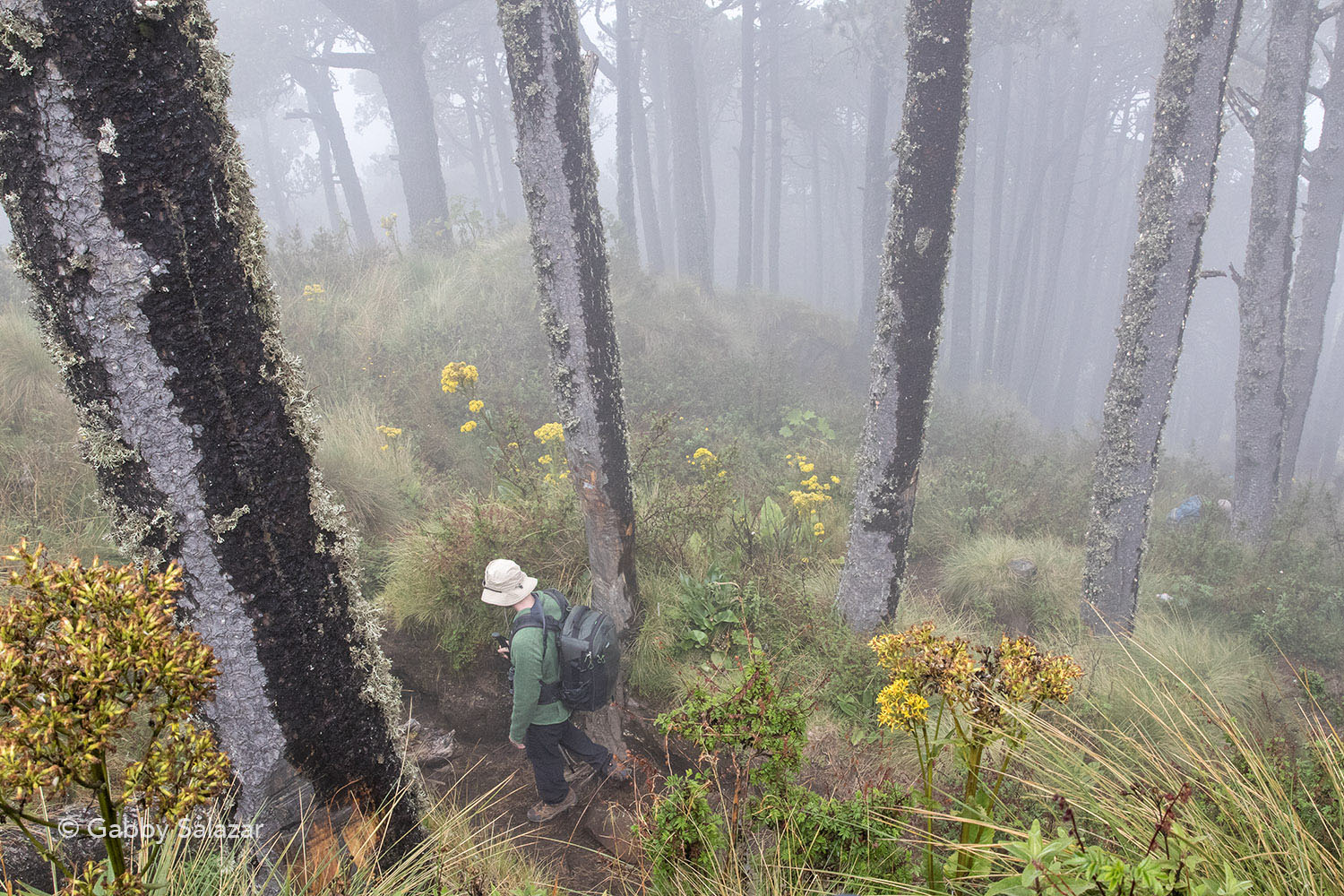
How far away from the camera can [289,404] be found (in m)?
1.96

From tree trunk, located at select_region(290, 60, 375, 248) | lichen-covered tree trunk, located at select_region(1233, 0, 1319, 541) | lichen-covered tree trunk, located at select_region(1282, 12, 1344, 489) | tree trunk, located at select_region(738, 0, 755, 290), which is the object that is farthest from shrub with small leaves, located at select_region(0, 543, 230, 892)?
tree trunk, located at select_region(290, 60, 375, 248)

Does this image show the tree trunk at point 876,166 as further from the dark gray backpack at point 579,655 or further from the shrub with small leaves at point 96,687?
the shrub with small leaves at point 96,687

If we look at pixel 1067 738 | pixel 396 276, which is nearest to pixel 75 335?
pixel 1067 738

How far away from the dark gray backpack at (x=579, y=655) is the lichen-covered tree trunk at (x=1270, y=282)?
819cm

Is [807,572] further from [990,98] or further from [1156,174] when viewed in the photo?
[990,98]

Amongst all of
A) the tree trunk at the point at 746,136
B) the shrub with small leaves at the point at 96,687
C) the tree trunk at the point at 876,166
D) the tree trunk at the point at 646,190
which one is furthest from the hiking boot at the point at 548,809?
the tree trunk at the point at 646,190

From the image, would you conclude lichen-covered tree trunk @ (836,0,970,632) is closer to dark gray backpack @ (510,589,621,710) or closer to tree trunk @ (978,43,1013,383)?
dark gray backpack @ (510,589,621,710)

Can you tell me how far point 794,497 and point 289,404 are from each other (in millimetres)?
4542

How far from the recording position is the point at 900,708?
1918mm

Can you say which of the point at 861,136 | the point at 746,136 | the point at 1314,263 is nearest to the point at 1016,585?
the point at 1314,263

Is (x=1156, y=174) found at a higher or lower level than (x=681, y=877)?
higher

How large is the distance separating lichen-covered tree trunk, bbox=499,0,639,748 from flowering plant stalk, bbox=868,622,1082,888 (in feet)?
8.35

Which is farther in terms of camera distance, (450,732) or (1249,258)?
(1249,258)

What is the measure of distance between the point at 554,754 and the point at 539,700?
0.45 meters
